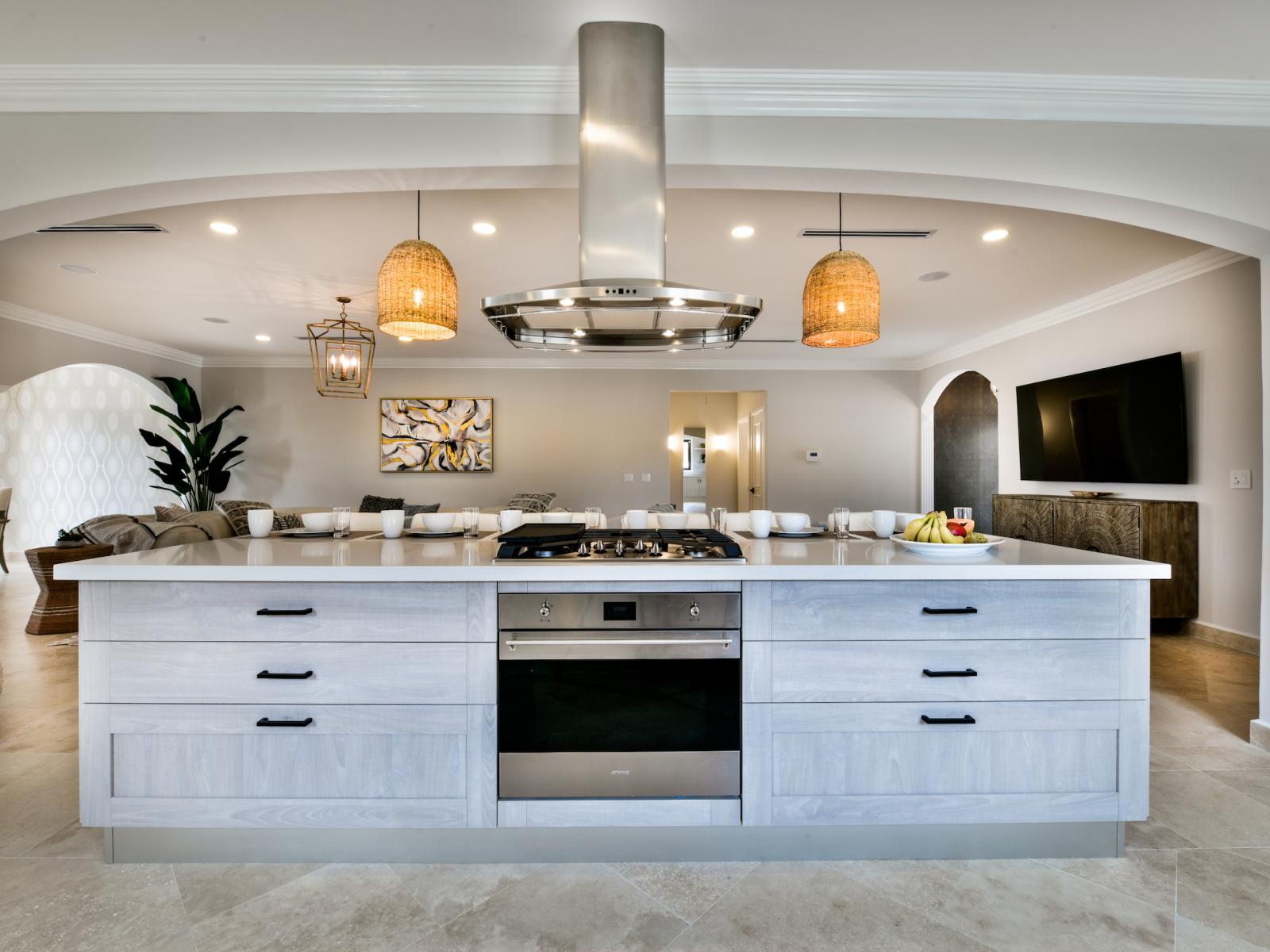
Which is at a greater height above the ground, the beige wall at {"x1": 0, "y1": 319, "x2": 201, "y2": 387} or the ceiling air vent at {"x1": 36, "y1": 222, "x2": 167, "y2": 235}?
the ceiling air vent at {"x1": 36, "y1": 222, "x2": 167, "y2": 235}

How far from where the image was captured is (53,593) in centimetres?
415

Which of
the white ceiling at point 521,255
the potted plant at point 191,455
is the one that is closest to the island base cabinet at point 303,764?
the white ceiling at point 521,255

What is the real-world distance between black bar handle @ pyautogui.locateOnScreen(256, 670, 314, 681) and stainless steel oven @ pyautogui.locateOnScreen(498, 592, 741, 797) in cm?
54

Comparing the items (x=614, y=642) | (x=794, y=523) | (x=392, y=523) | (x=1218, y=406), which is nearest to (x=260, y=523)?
(x=392, y=523)

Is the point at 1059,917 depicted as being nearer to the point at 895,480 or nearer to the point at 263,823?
the point at 263,823

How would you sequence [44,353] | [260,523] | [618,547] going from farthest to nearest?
[44,353]
[260,523]
[618,547]

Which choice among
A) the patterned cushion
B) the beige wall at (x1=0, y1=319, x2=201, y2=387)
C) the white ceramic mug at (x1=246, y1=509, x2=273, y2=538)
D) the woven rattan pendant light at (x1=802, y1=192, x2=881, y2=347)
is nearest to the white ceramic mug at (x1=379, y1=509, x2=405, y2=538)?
the white ceramic mug at (x1=246, y1=509, x2=273, y2=538)

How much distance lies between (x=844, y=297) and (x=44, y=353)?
678 cm

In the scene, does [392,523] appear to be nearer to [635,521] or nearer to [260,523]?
[260,523]

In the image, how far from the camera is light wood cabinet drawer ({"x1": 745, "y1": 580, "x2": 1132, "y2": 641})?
67.3 inches

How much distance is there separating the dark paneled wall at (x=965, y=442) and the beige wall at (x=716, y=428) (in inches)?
129

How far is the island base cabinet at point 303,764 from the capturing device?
169cm

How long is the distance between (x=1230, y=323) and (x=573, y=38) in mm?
4239

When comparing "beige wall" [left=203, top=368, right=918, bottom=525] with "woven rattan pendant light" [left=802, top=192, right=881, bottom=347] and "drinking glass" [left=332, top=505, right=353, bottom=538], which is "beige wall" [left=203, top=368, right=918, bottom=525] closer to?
"woven rattan pendant light" [left=802, top=192, right=881, bottom=347]
